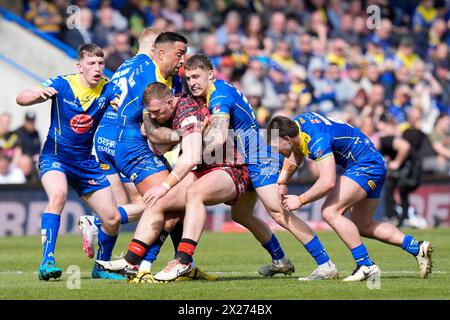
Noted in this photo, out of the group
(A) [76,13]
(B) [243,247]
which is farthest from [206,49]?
(B) [243,247]

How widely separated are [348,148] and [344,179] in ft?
1.07

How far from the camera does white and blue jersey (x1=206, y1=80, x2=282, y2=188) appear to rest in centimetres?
1092

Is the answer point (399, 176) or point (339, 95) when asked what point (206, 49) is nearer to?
point (339, 95)

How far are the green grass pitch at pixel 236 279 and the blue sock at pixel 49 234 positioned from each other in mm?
297

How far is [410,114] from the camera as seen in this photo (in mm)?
22938

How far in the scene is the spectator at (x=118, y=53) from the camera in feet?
71.9

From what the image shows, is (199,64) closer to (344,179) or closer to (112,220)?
(344,179)

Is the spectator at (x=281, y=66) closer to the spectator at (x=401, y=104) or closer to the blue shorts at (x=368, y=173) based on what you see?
the spectator at (x=401, y=104)

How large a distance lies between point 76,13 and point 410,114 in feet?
24.2

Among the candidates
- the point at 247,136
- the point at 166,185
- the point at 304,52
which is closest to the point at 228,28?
the point at 304,52

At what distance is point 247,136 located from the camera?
11.2 metres

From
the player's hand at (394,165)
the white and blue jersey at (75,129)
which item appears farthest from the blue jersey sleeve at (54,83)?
the player's hand at (394,165)

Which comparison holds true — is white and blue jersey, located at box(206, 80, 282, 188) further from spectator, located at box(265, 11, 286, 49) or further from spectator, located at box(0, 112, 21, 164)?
spectator, located at box(265, 11, 286, 49)

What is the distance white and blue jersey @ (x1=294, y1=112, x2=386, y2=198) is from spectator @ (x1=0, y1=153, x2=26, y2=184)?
1050 centimetres
